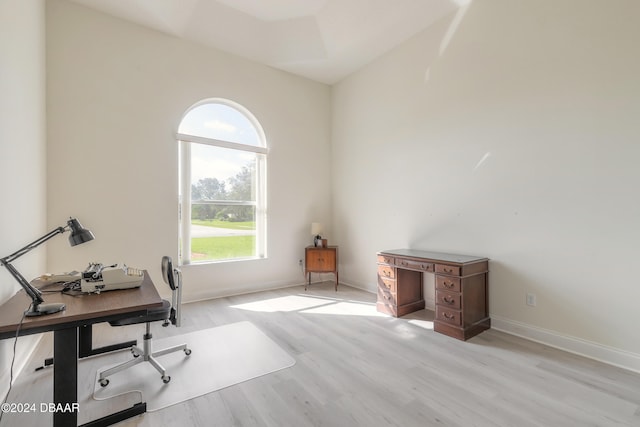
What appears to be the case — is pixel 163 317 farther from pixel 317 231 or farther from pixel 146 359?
pixel 317 231

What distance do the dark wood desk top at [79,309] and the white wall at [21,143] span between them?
0.41 meters

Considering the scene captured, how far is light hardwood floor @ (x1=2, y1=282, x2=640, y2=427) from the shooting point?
171 centimetres

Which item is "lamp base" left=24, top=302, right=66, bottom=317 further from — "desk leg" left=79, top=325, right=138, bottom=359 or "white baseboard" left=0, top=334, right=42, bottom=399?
"desk leg" left=79, top=325, right=138, bottom=359

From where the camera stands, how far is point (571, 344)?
2520mm

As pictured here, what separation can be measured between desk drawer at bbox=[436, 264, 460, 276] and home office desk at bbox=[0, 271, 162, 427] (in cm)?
250

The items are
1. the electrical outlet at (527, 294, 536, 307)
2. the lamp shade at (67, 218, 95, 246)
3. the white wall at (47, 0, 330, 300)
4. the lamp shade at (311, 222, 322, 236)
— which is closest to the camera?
the lamp shade at (67, 218, 95, 246)

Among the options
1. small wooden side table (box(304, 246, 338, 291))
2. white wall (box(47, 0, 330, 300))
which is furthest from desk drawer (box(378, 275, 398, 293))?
white wall (box(47, 0, 330, 300))

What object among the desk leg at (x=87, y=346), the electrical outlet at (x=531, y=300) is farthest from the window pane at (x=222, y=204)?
the electrical outlet at (x=531, y=300)

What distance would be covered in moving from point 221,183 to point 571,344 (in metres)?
4.31

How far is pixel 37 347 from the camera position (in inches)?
101

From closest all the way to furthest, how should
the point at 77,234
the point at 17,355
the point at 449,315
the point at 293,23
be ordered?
1. the point at 77,234
2. the point at 17,355
3. the point at 449,315
4. the point at 293,23

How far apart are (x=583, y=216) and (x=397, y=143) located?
2.22m

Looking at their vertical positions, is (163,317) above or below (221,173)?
below

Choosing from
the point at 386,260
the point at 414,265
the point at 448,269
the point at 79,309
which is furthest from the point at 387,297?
the point at 79,309
